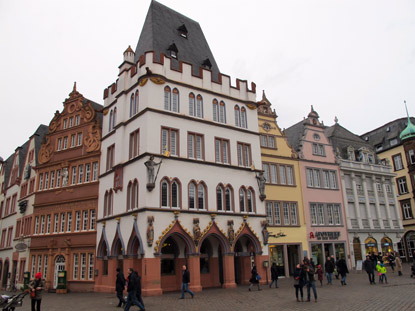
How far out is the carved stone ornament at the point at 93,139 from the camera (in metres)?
32.9

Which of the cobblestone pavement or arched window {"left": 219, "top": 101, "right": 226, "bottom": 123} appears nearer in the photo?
the cobblestone pavement

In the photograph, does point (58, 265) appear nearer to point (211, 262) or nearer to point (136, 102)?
point (211, 262)

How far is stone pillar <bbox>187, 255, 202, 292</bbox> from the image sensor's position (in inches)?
971

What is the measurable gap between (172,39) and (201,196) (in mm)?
14187

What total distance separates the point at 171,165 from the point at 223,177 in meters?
4.61

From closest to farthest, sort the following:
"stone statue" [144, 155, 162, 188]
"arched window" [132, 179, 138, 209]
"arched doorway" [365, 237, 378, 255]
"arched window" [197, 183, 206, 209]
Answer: "stone statue" [144, 155, 162, 188] → "arched window" [132, 179, 138, 209] → "arched window" [197, 183, 206, 209] → "arched doorway" [365, 237, 378, 255]

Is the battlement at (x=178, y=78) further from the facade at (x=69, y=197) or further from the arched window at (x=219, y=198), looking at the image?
the arched window at (x=219, y=198)

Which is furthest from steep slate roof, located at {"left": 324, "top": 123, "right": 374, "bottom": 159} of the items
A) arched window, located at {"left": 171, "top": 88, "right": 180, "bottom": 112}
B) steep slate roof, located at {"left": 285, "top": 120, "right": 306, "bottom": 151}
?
arched window, located at {"left": 171, "top": 88, "right": 180, "bottom": 112}

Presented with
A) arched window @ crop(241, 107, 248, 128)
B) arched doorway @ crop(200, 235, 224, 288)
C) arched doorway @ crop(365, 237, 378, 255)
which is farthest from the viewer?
arched doorway @ crop(365, 237, 378, 255)

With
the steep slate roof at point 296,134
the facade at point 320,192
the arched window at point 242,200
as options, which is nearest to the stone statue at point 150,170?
the arched window at point 242,200

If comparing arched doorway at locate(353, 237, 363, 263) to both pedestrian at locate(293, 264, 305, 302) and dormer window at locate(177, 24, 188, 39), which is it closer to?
pedestrian at locate(293, 264, 305, 302)

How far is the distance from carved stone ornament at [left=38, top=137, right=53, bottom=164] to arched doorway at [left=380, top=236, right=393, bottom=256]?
120 ft

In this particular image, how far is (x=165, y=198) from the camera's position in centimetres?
2525

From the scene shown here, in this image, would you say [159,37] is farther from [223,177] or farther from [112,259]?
[112,259]
